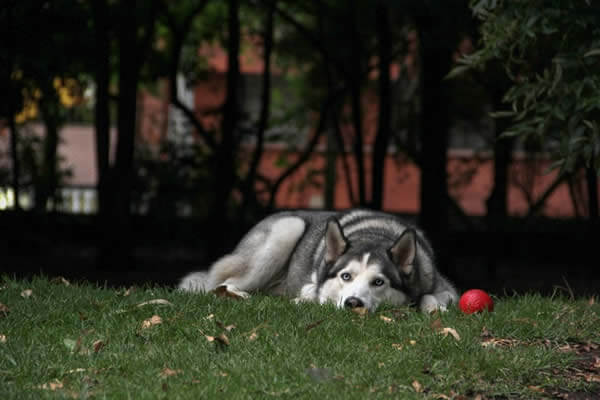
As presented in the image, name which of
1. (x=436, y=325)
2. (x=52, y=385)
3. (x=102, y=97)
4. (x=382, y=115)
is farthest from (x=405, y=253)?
(x=102, y=97)

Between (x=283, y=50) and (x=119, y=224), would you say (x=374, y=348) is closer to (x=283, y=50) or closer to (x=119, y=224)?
(x=119, y=224)

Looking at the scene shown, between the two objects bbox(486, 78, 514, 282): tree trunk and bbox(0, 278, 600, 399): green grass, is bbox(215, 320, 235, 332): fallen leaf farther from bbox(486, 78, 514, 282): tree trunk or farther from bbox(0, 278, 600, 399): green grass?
bbox(486, 78, 514, 282): tree trunk

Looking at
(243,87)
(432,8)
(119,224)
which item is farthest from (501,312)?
(243,87)

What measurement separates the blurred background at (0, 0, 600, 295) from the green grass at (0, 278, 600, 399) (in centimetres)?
212

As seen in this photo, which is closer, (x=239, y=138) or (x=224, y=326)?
(x=224, y=326)

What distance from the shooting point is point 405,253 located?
685 centimetres

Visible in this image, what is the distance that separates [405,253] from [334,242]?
1.86 ft

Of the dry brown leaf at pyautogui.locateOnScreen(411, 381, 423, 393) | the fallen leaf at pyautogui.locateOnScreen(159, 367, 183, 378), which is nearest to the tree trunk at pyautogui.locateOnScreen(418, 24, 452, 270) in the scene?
the dry brown leaf at pyautogui.locateOnScreen(411, 381, 423, 393)

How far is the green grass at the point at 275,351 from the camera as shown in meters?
4.69

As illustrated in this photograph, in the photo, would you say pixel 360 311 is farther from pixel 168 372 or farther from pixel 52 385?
pixel 52 385

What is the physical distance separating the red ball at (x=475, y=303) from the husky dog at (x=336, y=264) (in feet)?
0.67

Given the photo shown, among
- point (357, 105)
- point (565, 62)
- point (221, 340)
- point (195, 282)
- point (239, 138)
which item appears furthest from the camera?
point (239, 138)

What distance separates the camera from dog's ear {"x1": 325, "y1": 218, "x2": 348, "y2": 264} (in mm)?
6891

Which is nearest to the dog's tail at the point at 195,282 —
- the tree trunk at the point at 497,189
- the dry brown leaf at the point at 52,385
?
the dry brown leaf at the point at 52,385
